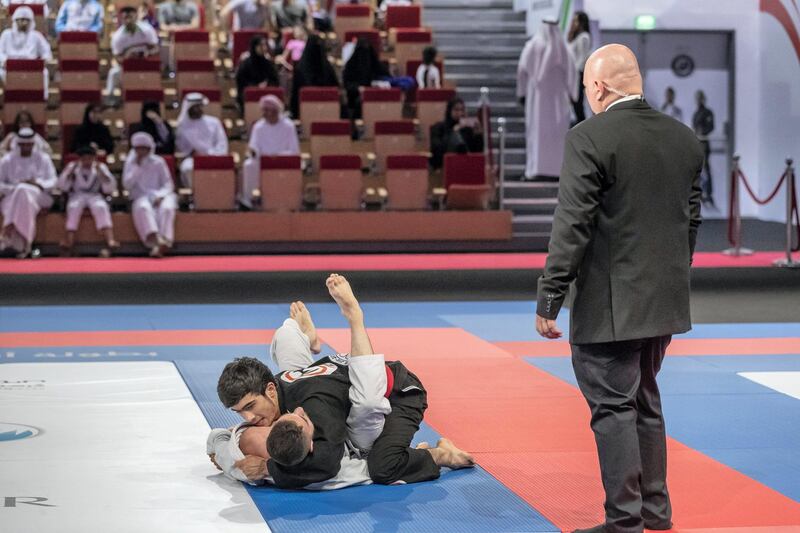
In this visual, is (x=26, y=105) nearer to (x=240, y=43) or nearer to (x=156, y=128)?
(x=156, y=128)

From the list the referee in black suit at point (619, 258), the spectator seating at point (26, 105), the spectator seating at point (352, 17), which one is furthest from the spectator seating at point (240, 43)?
the referee in black suit at point (619, 258)

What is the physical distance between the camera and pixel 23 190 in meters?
13.7

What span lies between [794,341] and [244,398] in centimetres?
581

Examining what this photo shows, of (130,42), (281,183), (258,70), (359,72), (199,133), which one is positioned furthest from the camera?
(130,42)

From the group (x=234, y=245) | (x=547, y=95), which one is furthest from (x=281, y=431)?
(x=547, y=95)

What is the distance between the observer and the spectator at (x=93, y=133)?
579 inches

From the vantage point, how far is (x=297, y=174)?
Answer: 14391 millimetres

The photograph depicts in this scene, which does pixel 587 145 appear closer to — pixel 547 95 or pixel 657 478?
pixel 657 478

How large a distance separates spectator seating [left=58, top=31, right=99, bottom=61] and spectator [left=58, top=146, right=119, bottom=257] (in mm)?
3353

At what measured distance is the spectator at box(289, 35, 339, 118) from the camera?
16.1 m

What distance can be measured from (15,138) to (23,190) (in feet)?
2.66

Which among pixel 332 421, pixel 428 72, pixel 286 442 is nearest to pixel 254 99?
pixel 428 72

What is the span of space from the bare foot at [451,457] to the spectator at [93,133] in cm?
1009

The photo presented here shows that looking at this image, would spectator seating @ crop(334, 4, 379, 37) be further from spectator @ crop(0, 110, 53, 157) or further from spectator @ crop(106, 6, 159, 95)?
spectator @ crop(0, 110, 53, 157)
